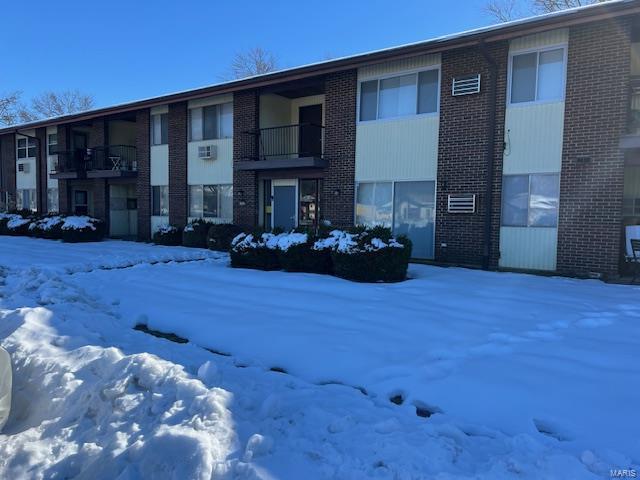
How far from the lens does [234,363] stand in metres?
4.75

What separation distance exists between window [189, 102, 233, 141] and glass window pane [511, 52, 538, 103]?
31.8ft

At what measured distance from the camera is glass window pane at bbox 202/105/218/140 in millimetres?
17344

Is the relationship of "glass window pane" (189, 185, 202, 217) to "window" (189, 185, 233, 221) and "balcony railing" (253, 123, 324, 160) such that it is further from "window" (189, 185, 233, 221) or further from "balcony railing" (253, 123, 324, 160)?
"balcony railing" (253, 123, 324, 160)

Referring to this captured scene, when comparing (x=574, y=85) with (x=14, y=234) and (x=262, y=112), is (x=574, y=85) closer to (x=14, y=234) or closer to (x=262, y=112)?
(x=262, y=112)

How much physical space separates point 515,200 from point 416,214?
2.57 m

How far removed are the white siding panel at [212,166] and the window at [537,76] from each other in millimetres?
9695

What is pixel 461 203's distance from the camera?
38.7 ft

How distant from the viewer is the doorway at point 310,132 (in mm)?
16297

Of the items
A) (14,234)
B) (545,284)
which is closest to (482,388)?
(545,284)

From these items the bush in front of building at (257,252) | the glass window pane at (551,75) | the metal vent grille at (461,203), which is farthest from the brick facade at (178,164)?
the glass window pane at (551,75)

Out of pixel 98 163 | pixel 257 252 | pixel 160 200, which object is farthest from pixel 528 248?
pixel 98 163

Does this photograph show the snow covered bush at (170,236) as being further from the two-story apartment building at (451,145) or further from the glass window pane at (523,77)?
the glass window pane at (523,77)

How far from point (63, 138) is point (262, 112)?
12395mm

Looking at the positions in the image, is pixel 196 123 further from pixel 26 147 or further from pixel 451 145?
pixel 26 147
